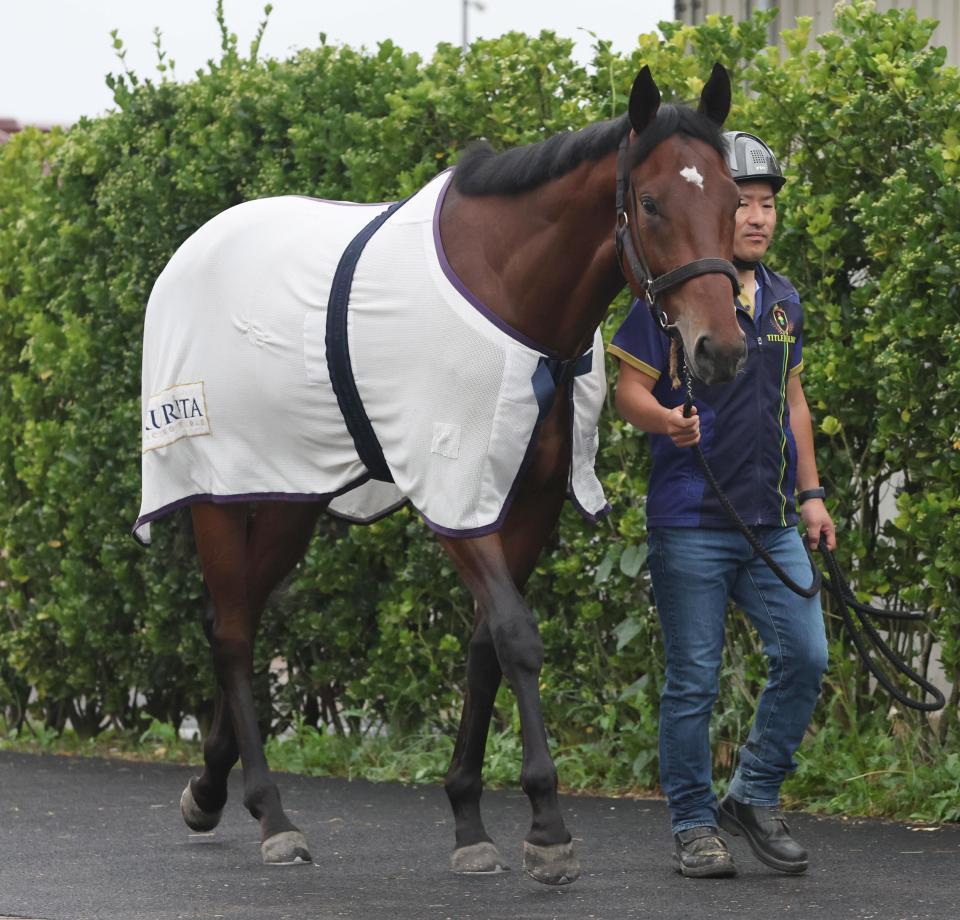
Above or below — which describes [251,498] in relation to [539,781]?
above

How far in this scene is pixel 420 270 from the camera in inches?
190

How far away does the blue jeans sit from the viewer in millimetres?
4922

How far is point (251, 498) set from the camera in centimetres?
544

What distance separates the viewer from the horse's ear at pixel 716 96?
14.8ft

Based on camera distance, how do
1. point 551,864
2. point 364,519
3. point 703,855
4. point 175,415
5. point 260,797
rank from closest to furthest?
point 551,864 → point 703,855 → point 260,797 → point 175,415 → point 364,519

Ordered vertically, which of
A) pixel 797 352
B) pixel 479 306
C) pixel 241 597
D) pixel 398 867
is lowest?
pixel 398 867

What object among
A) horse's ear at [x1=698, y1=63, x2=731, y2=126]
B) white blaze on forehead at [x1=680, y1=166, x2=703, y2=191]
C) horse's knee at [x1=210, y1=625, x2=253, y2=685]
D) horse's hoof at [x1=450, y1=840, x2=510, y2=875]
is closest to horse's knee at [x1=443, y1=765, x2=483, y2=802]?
horse's hoof at [x1=450, y1=840, x2=510, y2=875]

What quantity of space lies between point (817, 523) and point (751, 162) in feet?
3.46

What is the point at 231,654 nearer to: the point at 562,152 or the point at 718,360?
the point at 562,152

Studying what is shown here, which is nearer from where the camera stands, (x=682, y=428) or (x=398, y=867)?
(x=682, y=428)

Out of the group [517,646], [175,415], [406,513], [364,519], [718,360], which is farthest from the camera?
[406,513]

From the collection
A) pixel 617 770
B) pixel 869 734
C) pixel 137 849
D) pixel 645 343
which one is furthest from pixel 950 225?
pixel 137 849

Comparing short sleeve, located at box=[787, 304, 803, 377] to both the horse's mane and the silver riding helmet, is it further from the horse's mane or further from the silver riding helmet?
the horse's mane

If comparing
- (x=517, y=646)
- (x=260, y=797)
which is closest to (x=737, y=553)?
(x=517, y=646)
